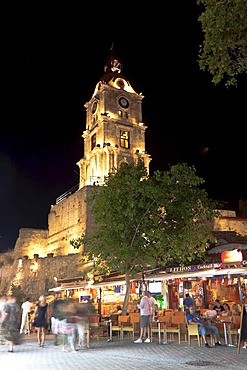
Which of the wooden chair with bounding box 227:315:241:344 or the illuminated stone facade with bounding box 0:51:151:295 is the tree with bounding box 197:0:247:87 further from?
the illuminated stone facade with bounding box 0:51:151:295

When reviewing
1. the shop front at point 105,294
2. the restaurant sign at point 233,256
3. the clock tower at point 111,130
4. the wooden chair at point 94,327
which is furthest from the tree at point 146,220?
the clock tower at point 111,130

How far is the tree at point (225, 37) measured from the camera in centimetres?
956

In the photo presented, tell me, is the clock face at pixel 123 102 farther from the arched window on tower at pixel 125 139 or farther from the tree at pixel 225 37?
the tree at pixel 225 37

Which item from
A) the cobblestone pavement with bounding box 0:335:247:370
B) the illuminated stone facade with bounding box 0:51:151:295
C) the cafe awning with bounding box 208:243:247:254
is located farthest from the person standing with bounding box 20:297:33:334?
the illuminated stone facade with bounding box 0:51:151:295

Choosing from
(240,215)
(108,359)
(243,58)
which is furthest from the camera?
(240,215)

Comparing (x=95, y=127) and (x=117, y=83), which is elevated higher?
(x=117, y=83)

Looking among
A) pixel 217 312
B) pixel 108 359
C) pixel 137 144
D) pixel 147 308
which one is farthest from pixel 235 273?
pixel 137 144

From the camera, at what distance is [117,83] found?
50.0 meters

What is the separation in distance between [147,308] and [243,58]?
26.4 ft

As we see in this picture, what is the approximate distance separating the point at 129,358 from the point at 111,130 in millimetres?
38046

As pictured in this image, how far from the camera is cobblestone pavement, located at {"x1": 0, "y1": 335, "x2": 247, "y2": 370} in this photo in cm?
840

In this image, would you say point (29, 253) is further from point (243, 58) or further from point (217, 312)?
point (243, 58)

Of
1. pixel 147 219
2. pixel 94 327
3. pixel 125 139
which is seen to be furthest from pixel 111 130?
pixel 94 327

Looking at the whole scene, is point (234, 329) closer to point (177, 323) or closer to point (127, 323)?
point (177, 323)
